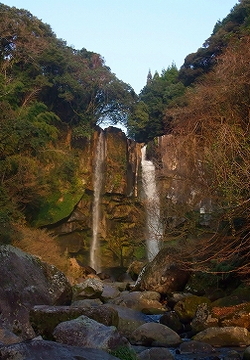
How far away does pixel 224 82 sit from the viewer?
16.1 m

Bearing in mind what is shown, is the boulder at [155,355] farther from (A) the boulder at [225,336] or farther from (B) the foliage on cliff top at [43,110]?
(B) the foliage on cliff top at [43,110]

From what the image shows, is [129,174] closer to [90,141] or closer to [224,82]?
[90,141]

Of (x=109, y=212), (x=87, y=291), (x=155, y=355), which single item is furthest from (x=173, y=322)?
(x=109, y=212)

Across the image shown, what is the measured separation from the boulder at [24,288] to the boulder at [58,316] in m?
0.98

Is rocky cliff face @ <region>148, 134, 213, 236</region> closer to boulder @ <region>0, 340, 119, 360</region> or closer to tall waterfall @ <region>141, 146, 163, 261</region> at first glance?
tall waterfall @ <region>141, 146, 163, 261</region>

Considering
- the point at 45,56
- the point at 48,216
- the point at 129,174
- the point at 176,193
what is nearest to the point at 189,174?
the point at 176,193

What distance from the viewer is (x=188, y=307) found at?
39.3 feet

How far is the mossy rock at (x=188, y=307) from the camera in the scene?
38.7 ft

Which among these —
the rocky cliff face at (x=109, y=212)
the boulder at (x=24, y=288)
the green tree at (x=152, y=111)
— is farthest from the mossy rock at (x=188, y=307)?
the green tree at (x=152, y=111)

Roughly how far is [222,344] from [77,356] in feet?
19.8

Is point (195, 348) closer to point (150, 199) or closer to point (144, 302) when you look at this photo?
point (144, 302)

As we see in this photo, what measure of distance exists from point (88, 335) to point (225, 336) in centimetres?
485

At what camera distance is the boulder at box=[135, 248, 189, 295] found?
15328 millimetres

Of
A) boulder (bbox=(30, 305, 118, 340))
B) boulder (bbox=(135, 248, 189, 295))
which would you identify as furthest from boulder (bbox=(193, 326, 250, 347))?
boulder (bbox=(135, 248, 189, 295))
